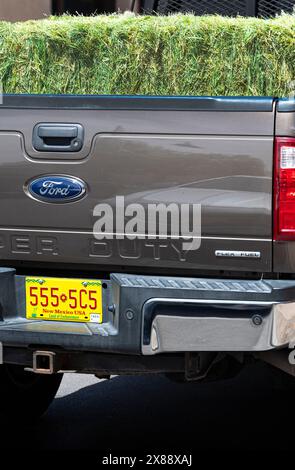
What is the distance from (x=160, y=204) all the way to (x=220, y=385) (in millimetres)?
2451

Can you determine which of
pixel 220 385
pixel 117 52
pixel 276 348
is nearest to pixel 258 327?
pixel 276 348

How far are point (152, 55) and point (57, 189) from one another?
2.84 feet

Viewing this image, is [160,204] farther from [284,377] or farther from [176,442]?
[176,442]

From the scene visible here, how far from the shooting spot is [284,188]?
12.3 feet

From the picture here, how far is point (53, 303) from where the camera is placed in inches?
159

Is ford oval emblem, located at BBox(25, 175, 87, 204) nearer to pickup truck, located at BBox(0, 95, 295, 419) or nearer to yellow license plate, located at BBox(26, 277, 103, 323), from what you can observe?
pickup truck, located at BBox(0, 95, 295, 419)

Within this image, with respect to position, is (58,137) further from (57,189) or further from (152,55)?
(152,55)

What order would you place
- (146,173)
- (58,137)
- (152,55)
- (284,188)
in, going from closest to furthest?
(284,188), (146,173), (58,137), (152,55)

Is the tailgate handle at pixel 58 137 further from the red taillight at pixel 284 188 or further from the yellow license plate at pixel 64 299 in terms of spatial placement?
the red taillight at pixel 284 188

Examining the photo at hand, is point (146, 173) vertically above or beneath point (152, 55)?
beneath

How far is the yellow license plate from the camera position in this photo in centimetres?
400

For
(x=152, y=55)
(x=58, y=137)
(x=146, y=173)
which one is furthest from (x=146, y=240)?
(x=152, y=55)

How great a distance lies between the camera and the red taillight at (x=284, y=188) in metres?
3.72
